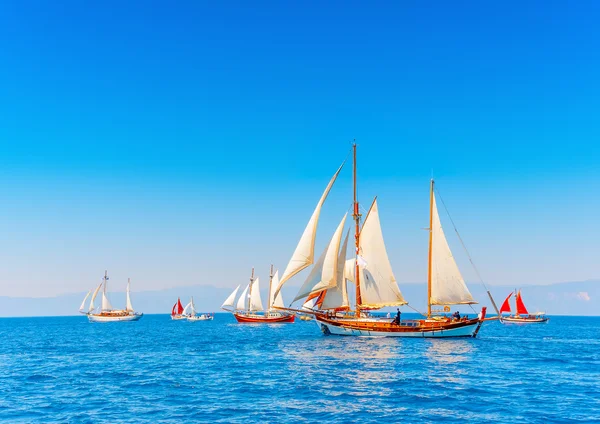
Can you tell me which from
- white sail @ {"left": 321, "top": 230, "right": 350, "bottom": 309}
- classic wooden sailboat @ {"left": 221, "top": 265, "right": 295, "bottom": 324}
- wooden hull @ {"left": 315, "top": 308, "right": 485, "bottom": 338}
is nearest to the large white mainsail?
white sail @ {"left": 321, "top": 230, "right": 350, "bottom": 309}

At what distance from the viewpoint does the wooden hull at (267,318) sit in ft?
398

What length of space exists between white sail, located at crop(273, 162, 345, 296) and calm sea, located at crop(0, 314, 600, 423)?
10.7 metres

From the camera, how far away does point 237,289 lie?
13112 centimetres

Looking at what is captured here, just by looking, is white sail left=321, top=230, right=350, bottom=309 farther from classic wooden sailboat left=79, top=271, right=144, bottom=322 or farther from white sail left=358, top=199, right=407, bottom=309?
classic wooden sailboat left=79, top=271, right=144, bottom=322

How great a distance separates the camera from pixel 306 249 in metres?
60.0

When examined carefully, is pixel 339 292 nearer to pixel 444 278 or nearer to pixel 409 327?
pixel 409 327

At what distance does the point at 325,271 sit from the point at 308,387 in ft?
103

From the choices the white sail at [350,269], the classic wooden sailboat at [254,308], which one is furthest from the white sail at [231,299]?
the white sail at [350,269]

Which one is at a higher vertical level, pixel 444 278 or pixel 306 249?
pixel 306 249

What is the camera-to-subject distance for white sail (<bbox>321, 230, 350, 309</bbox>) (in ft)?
211

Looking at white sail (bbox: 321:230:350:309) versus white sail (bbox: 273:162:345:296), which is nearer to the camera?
white sail (bbox: 273:162:345:296)

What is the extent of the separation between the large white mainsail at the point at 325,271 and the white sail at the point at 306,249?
2332 mm

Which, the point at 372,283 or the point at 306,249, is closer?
the point at 306,249

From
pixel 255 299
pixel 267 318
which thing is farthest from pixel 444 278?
pixel 255 299
